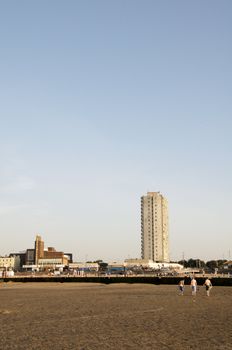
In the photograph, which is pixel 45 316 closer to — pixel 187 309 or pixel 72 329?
pixel 72 329

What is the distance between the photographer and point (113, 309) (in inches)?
1396

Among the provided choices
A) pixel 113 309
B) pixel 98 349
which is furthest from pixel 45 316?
pixel 98 349

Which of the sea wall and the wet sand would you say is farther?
the sea wall

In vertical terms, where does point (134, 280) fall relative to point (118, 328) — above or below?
above

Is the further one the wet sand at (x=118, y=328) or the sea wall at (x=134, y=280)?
the sea wall at (x=134, y=280)

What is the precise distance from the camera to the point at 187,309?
113ft

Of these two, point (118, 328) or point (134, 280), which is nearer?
point (118, 328)

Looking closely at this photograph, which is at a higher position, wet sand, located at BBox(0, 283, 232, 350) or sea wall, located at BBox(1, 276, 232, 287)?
sea wall, located at BBox(1, 276, 232, 287)

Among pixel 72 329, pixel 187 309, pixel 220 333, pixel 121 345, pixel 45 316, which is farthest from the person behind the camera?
pixel 187 309

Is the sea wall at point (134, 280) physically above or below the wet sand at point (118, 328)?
above

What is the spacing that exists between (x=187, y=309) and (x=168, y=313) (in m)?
3.09

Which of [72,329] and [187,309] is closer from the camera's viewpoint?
[72,329]

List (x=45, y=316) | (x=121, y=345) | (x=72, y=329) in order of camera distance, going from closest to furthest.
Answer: (x=121, y=345), (x=72, y=329), (x=45, y=316)

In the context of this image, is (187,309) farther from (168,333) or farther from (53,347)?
(53,347)
